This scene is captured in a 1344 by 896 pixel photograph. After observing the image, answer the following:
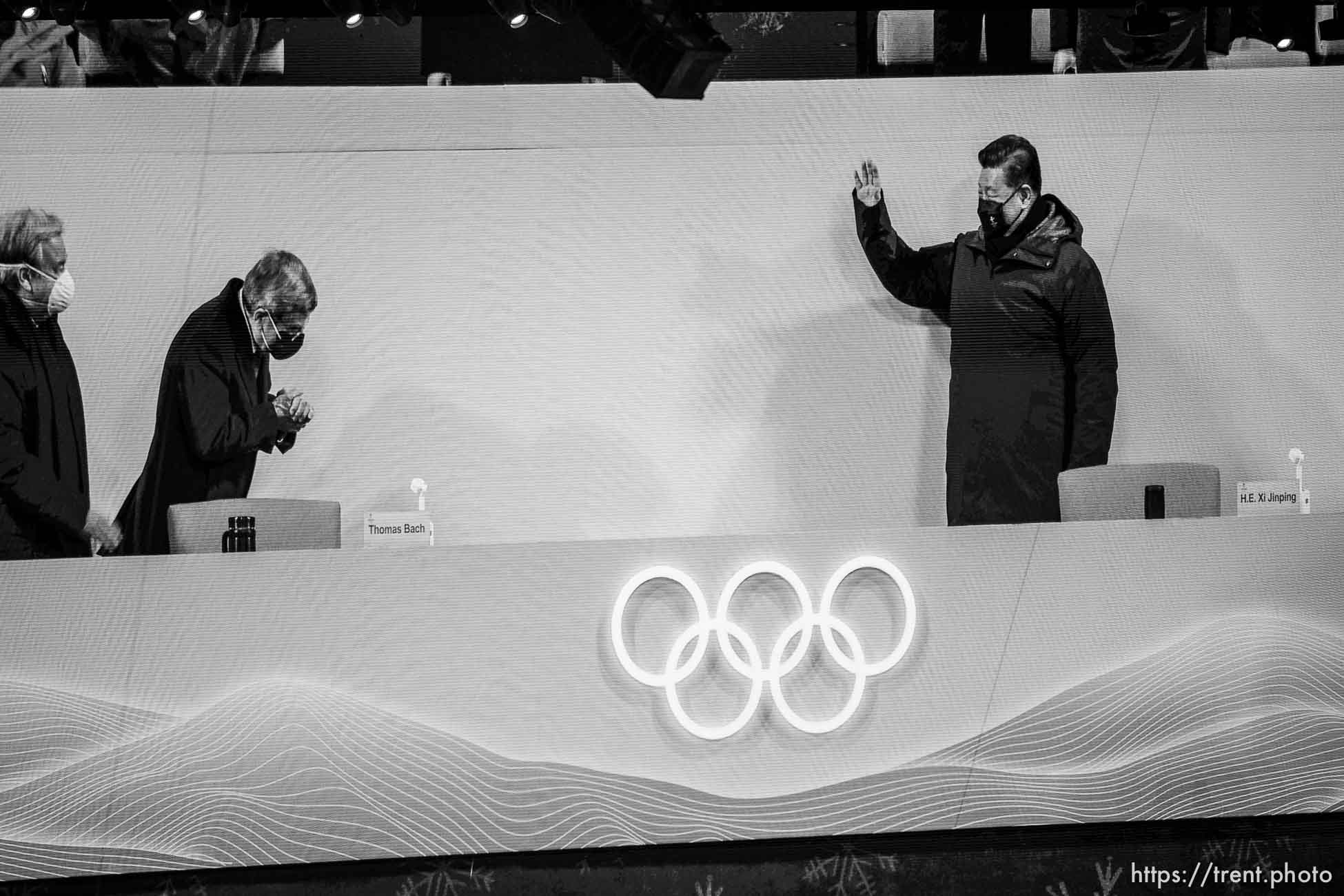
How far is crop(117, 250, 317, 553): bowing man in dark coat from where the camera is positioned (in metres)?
4.43

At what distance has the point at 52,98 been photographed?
4.38m

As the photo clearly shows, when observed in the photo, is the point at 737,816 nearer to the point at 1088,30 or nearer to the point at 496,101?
the point at 496,101

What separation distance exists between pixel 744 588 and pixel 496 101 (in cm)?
216

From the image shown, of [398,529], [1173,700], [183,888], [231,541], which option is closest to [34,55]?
[231,541]

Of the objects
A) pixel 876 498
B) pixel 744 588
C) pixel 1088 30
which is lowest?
pixel 744 588

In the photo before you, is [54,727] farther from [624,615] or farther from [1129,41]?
[1129,41]

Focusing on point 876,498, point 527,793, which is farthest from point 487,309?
point 527,793

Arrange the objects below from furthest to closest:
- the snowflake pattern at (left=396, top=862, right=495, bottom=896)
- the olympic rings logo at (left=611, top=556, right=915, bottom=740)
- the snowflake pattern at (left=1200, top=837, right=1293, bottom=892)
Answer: the snowflake pattern at (left=1200, top=837, right=1293, bottom=892) → the snowflake pattern at (left=396, top=862, right=495, bottom=896) → the olympic rings logo at (left=611, top=556, right=915, bottom=740)

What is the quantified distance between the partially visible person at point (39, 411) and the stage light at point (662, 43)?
207 cm

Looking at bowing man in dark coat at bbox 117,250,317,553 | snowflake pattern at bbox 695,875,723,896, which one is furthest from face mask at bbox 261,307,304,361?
snowflake pattern at bbox 695,875,723,896

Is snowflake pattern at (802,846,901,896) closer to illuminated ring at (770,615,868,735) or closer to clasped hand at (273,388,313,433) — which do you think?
illuminated ring at (770,615,868,735)

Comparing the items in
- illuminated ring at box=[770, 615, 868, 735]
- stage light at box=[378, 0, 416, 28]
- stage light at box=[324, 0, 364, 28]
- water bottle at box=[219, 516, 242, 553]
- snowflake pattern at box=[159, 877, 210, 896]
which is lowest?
snowflake pattern at box=[159, 877, 210, 896]

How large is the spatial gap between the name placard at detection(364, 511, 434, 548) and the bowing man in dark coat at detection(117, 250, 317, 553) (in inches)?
37.3

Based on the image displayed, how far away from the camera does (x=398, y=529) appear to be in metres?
3.73
